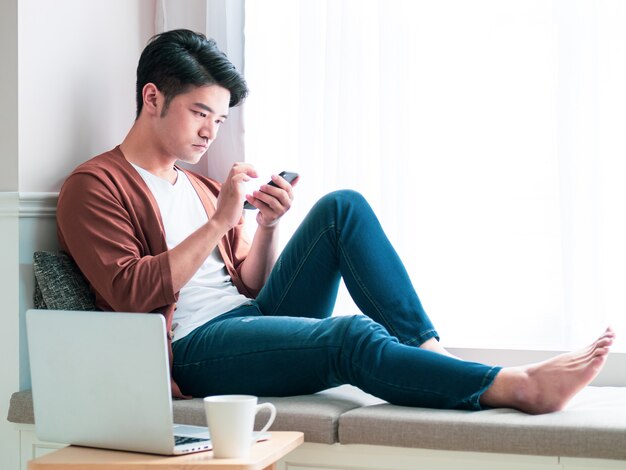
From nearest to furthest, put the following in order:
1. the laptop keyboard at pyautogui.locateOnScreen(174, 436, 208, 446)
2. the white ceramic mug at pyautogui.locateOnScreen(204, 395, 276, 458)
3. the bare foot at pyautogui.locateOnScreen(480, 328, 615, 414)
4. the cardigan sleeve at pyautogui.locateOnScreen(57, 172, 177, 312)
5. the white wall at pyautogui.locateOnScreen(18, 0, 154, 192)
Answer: the white ceramic mug at pyautogui.locateOnScreen(204, 395, 276, 458) → the laptop keyboard at pyautogui.locateOnScreen(174, 436, 208, 446) → the bare foot at pyautogui.locateOnScreen(480, 328, 615, 414) → the cardigan sleeve at pyautogui.locateOnScreen(57, 172, 177, 312) → the white wall at pyautogui.locateOnScreen(18, 0, 154, 192)

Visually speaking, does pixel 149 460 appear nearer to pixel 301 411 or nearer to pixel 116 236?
pixel 301 411

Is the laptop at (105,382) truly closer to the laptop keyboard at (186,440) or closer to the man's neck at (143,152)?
the laptop keyboard at (186,440)

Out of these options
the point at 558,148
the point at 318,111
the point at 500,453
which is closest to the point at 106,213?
the point at 318,111

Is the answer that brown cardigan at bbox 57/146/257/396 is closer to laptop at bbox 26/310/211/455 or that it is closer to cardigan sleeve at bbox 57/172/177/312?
cardigan sleeve at bbox 57/172/177/312

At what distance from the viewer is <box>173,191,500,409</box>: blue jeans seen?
170 cm

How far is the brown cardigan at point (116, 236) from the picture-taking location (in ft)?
5.97

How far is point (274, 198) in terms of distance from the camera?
2088 millimetres

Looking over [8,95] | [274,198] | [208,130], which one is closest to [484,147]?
[274,198]

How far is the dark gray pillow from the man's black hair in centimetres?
44

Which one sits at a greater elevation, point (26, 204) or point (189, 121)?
point (189, 121)

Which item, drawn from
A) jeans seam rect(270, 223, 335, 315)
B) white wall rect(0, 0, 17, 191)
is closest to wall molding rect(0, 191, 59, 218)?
white wall rect(0, 0, 17, 191)

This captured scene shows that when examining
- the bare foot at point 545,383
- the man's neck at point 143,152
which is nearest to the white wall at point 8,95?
the man's neck at point 143,152

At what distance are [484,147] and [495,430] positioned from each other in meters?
0.92

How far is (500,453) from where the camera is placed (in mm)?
1583
